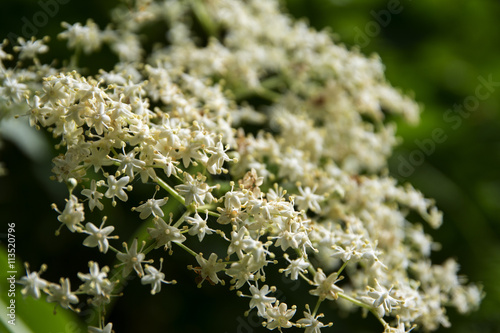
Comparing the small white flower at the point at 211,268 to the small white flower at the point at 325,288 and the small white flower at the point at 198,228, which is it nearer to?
the small white flower at the point at 198,228

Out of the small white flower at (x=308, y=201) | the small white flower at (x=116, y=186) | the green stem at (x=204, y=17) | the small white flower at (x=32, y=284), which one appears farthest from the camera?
the green stem at (x=204, y=17)

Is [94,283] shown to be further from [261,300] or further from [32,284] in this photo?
[261,300]

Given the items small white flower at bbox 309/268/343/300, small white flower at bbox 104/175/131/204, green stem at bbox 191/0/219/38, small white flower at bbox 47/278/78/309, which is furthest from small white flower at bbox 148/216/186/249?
green stem at bbox 191/0/219/38

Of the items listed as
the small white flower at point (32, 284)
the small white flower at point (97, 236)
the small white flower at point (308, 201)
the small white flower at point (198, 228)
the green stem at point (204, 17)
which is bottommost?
the small white flower at point (32, 284)

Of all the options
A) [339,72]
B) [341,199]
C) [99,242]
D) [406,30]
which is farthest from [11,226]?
[406,30]

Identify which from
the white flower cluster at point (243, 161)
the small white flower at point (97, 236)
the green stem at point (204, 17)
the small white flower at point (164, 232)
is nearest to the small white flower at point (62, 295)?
the white flower cluster at point (243, 161)

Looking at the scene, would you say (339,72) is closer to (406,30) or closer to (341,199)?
(341,199)

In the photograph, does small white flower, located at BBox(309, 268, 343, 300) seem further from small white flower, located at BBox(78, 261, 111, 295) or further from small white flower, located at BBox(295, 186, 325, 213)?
small white flower, located at BBox(78, 261, 111, 295)

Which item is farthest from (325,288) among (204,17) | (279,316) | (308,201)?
(204,17)
